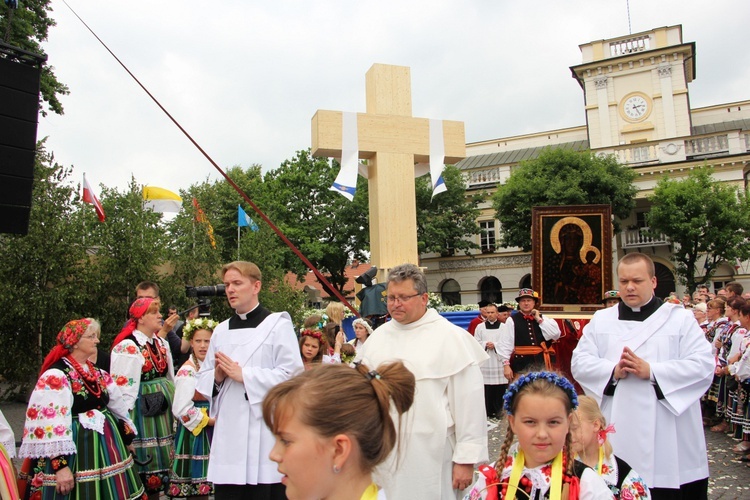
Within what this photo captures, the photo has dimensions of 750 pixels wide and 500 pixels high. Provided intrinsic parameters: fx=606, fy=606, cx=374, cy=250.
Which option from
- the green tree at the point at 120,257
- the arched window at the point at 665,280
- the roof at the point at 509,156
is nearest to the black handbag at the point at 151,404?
the green tree at the point at 120,257

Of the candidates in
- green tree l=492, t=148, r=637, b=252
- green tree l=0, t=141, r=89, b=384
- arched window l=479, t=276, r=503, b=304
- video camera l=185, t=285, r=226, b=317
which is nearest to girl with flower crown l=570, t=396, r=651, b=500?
video camera l=185, t=285, r=226, b=317

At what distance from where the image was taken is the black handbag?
5.52m

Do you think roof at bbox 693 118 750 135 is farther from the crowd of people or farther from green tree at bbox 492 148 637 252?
the crowd of people

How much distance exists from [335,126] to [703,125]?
36.0m

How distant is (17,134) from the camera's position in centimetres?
581

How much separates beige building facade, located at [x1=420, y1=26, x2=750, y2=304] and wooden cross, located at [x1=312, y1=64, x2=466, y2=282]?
26.0m

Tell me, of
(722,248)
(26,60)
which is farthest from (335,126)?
(722,248)

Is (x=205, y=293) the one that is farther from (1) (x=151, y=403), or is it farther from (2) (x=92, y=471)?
(2) (x=92, y=471)

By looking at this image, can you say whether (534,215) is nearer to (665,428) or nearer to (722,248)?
(665,428)

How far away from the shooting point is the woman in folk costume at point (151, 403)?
551cm

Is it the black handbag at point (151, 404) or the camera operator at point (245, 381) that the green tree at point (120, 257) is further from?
the camera operator at point (245, 381)

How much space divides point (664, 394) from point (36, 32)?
15456 mm

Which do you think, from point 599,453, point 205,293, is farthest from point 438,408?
point 205,293

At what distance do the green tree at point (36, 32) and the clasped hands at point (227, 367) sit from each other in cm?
1167
